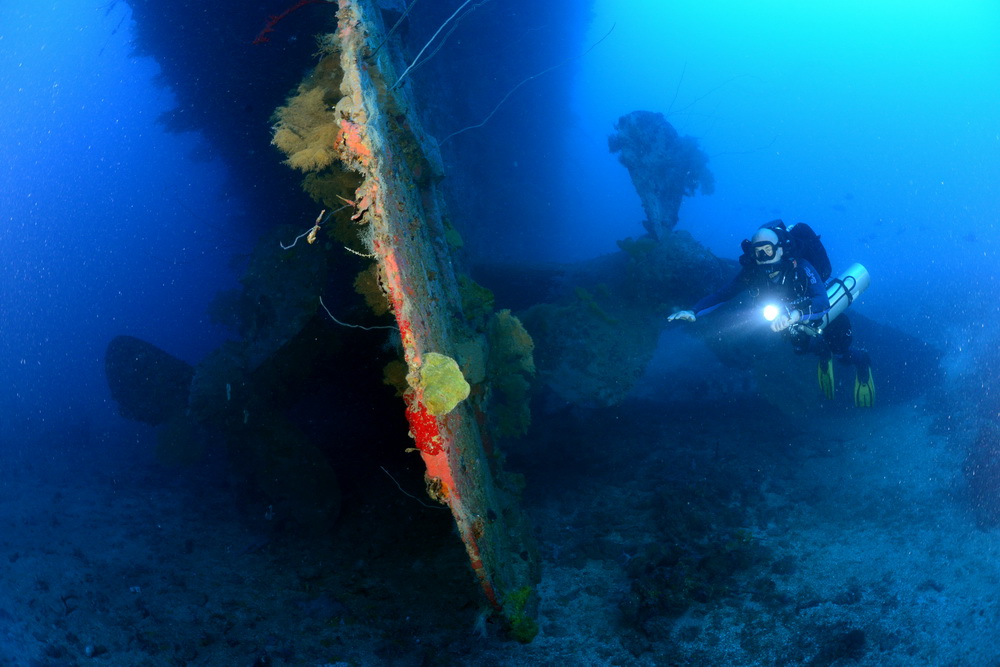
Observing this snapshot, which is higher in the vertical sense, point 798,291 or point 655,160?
point 655,160

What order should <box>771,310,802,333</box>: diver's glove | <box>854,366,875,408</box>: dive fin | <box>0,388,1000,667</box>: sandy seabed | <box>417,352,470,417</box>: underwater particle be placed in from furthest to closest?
1. <box>854,366,875,408</box>: dive fin
2. <box>771,310,802,333</box>: diver's glove
3. <box>0,388,1000,667</box>: sandy seabed
4. <box>417,352,470,417</box>: underwater particle

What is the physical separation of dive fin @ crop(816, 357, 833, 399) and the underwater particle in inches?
237

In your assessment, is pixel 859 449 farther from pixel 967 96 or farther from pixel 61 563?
pixel 967 96

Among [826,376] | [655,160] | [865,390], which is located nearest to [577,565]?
[826,376]

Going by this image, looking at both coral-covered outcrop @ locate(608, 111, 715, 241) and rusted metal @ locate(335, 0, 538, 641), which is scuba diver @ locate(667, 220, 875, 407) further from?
coral-covered outcrop @ locate(608, 111, 715, 241)

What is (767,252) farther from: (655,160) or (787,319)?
(655,160)

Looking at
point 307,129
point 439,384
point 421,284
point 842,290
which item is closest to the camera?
point 439,384

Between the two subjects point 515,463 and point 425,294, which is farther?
point 515,463

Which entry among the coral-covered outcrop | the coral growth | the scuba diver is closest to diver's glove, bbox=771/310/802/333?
the scuba diver

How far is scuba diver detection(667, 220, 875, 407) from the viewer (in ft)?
18.4

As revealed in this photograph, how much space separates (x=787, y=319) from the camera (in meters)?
5.47

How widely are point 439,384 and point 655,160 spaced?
29.7 feet

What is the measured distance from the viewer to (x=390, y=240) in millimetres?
2305

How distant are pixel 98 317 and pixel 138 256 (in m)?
13.5
